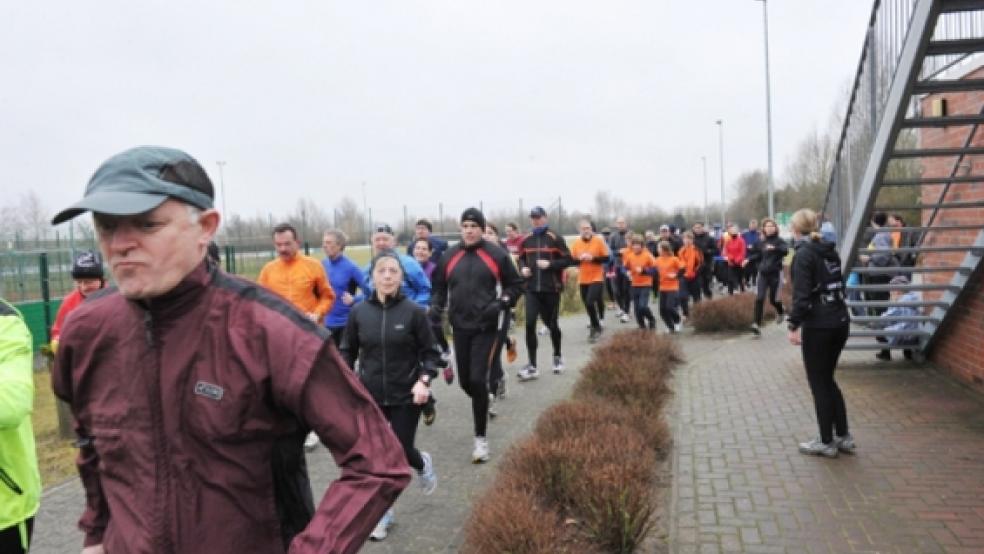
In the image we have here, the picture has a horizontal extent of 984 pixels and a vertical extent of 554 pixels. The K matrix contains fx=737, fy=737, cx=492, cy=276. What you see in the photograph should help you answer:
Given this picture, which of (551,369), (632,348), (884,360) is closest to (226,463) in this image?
(632,348)

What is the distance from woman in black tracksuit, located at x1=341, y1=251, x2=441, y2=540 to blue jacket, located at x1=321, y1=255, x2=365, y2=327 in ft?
8.72

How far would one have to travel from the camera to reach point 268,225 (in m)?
23.9

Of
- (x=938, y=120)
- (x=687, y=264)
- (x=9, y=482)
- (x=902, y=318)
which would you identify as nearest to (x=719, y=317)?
(x=687, y=264)

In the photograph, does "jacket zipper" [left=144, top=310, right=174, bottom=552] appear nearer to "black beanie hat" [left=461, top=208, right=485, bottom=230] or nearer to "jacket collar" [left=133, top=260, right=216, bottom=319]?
"jacket collar" [left=133, top=260, right=216, bottom=319]

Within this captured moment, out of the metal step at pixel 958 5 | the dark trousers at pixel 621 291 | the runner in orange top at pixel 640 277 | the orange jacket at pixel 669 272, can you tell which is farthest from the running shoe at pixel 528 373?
the dark trousers at pixel 621 291

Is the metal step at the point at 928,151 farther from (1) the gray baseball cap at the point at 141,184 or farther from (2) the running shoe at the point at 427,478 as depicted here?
(1) the gray baseball cap at the point at 141,184

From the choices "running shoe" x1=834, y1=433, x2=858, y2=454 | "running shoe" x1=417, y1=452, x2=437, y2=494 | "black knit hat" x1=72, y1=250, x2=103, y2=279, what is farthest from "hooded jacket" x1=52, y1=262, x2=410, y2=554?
"running shoe" x1=834, y1=433, x2=858, y2=454

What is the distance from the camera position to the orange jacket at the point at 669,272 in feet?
42.9

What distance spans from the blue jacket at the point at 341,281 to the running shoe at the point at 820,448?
178 inches

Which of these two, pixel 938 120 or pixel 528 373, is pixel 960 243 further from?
pixel 528 373

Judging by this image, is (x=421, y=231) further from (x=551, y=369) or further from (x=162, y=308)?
(x=162, y=308)

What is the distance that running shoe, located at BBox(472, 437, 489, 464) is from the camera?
633cm

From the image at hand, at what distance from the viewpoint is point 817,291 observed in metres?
5.89

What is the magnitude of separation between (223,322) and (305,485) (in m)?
0.47
